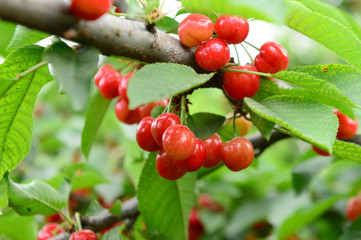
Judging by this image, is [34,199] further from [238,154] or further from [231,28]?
[231,28]

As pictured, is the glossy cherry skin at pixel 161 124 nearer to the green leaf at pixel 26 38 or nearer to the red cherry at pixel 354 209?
the green leaf at pixel 26 38

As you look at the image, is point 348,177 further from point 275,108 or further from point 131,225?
point 275,108

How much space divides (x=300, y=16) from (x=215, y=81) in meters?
0.25

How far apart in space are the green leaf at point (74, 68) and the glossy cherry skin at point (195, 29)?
243 mm

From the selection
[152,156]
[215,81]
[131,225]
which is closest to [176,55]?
[215,81]

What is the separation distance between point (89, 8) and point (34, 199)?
0.64m

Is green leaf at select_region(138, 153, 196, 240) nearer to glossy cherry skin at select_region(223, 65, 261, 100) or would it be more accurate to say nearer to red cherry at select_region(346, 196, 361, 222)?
glossy cherry skin at select_region(223, 65, 261, 100)

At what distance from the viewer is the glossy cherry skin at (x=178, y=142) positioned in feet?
2.60

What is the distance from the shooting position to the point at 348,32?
33.7 inches

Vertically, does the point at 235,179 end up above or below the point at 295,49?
above

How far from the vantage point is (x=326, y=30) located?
2.83 ft

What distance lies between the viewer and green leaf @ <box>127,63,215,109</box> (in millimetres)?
603

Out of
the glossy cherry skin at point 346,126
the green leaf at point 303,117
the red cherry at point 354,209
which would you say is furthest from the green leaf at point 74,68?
the red cherry at point 354,209

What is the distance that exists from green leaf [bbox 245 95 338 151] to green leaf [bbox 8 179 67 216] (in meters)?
0.63
